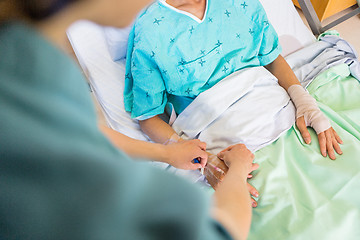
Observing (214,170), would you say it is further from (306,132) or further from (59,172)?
(59,172)

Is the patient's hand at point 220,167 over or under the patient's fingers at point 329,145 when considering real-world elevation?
over

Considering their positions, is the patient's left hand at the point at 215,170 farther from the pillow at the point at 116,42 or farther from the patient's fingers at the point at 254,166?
the pillow at the point at 116,42

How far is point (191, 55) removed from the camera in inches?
41.0

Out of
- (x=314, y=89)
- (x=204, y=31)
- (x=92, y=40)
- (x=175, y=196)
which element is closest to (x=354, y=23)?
(x=314, y=89)

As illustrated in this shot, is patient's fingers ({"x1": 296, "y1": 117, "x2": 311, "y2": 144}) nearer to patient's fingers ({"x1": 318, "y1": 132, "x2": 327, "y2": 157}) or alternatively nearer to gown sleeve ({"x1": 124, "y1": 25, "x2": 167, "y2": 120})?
patient's fingers ({"x1": 318, "y1": 132, "x2": 327, "y2": 157})

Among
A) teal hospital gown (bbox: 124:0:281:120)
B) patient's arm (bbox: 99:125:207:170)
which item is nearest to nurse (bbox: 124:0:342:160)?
teal hospital gown (bbox: 124:0:281:120)

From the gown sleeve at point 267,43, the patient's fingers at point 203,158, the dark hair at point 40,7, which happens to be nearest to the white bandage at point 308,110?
the gown sleeve at point 267,43

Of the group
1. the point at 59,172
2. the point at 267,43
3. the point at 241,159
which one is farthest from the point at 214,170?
the point at 59,172

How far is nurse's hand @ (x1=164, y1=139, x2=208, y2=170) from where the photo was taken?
3.13 ft

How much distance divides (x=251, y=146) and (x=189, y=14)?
513 mm

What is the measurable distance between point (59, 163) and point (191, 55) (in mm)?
819

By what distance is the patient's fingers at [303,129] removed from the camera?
3.33ft

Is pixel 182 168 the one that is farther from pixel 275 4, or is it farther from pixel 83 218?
pixel 275 4

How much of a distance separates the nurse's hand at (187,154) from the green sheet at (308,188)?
180mm
